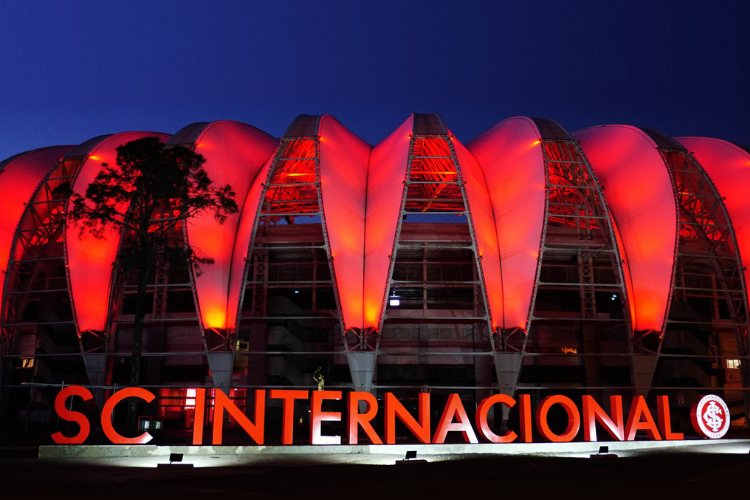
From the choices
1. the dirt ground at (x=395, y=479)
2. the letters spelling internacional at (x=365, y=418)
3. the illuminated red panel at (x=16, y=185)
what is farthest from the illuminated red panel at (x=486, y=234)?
the illuminated red panel at (x=16, y=185)

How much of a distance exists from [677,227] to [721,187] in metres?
8.26

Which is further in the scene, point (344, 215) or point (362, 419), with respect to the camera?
point (344, 215)

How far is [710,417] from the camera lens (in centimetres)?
3456

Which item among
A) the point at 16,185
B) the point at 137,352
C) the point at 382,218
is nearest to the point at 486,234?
the point at 382,218

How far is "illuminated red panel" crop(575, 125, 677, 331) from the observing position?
4572 centimetres

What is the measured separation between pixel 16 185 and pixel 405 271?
97.4 ft

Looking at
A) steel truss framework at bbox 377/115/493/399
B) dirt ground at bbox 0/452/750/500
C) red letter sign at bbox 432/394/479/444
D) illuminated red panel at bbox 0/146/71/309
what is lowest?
dirt ground at bbox 0/452/750/500

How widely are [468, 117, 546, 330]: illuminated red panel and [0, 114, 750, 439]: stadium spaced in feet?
0.45

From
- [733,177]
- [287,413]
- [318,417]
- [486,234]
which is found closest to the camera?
[318,417]

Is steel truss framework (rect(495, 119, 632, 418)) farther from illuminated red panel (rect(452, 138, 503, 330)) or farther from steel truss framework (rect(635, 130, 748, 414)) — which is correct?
illuminated red panel (rect(452, 138, 503, 330))

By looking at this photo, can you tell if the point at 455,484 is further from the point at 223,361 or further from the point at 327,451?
the point at 223,361

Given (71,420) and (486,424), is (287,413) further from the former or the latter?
(486,424)

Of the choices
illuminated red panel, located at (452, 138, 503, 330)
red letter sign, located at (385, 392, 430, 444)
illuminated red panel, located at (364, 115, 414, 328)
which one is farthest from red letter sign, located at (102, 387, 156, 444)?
illuminated red panel, located at (452, 138, 503, 330)

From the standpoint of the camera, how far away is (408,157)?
45125 mm
